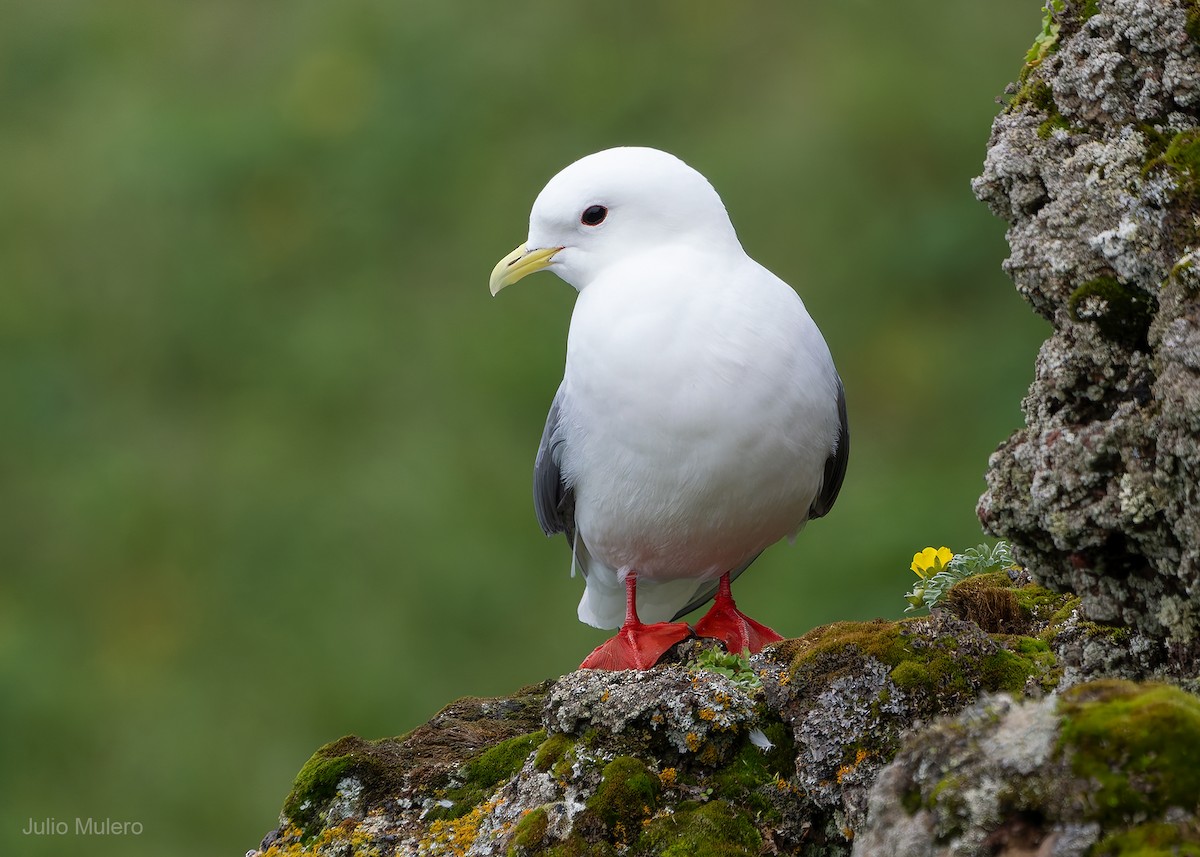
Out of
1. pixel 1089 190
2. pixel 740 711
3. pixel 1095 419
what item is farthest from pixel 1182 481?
pixel 740 711

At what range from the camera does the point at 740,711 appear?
3607mm

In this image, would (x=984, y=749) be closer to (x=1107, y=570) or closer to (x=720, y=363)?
(x=1107, y=570)

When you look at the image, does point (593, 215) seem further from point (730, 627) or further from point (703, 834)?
point (703, 834)

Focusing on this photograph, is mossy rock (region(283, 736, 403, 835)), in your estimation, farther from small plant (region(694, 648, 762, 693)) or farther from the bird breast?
the bird breast

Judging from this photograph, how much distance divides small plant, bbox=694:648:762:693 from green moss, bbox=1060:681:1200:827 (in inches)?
62.5

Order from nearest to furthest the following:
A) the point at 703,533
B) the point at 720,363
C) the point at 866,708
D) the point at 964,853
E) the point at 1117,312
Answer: the point at 964,853 < the point at 1117,312 < the point at 866,708 < the point at 720,363 < the point at 703,533

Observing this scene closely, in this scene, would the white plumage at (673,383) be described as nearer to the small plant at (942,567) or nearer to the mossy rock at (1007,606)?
the small plant at (942,567)

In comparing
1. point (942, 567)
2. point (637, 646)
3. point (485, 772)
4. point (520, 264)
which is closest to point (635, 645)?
point (637, 646)

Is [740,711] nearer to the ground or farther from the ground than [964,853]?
farther from the ground

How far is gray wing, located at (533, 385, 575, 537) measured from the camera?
5.43m

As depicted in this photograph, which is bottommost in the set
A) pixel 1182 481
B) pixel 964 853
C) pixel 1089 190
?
pixel 964 853

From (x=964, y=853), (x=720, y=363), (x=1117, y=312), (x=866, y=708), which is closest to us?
(x=964, y=853)

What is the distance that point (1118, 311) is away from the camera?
3.15 metres

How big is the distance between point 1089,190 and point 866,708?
4.59 feet
